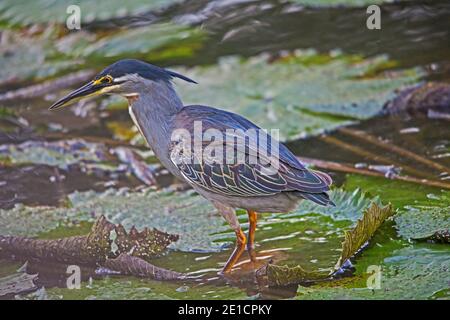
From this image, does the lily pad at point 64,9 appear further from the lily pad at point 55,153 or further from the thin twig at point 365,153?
the thin twig at point 365,153

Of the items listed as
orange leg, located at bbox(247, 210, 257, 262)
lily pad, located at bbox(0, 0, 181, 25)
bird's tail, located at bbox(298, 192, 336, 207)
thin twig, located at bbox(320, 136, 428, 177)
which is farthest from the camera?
lily pad, located at bbox(0, 0, 181, 25)

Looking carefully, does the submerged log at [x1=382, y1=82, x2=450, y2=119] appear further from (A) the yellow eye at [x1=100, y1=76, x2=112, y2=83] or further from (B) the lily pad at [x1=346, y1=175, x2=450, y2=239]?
(A) the yellow eye at [x1=100, y1=76, x2=112, y2=83]

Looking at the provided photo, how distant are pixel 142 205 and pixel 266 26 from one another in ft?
10.8

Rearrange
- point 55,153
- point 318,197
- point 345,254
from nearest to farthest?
point 345,254
point 318,197
point 55,153

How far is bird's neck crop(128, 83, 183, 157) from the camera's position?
502 centimetres

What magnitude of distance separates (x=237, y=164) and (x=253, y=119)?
214 centimetres

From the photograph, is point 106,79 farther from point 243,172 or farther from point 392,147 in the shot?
point 392,147

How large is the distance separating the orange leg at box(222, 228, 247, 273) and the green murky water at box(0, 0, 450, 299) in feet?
0.17

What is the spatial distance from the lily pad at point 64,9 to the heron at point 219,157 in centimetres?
235

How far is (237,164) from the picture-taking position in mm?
4816

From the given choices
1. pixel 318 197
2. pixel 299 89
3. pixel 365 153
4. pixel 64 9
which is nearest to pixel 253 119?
pixel 299 89

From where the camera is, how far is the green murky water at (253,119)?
15.5ft

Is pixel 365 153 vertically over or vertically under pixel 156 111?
under

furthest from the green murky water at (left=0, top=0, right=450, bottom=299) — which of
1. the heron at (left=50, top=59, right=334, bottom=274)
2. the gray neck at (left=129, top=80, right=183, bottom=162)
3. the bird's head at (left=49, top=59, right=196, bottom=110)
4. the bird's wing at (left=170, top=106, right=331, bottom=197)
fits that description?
the bird's head at (left=49, top=59, right=196, bottom=110)
